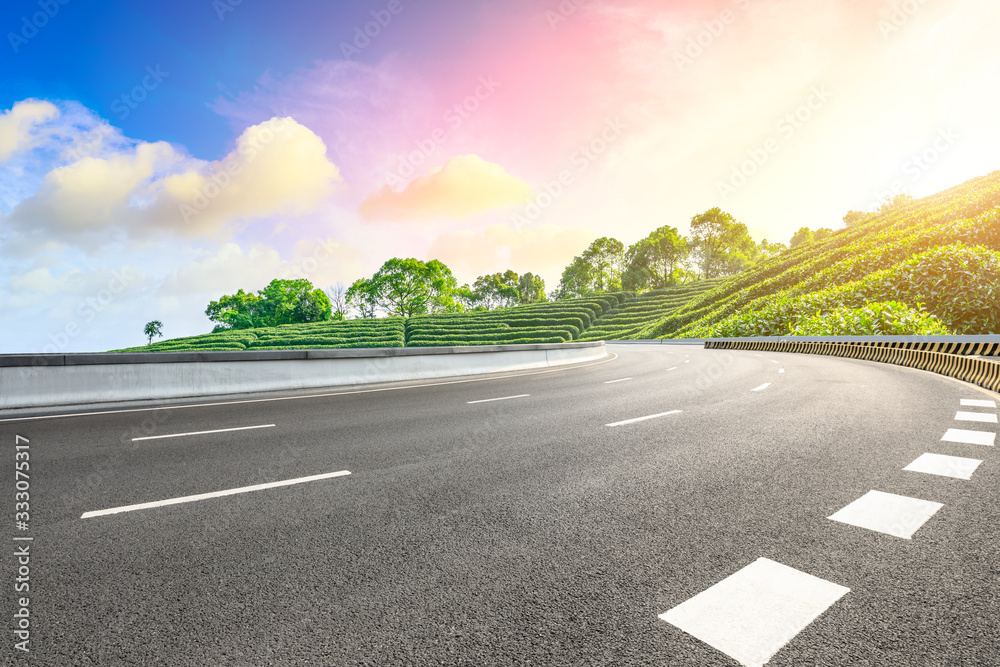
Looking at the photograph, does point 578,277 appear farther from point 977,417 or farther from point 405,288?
point 977,417

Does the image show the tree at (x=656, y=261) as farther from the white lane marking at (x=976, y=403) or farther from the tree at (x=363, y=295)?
the white lane marking at (x=976, y=403)

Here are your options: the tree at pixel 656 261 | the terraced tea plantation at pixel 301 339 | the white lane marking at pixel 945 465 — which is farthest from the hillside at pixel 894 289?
the tree at pixel 656 261

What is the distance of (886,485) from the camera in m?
4.44

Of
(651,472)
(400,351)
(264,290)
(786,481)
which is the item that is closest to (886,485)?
(786,481)

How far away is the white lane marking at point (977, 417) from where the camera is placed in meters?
7.44

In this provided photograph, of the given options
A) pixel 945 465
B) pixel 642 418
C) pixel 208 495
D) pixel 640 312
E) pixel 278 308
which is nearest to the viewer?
pixel 208 495

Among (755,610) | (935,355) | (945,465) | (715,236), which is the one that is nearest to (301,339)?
(935,355)

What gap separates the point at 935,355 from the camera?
1620 centimetres

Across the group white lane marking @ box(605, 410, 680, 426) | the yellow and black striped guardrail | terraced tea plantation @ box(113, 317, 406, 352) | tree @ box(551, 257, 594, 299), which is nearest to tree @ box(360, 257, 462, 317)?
terraced tea plantation @ box(113, 317, 406, 352)

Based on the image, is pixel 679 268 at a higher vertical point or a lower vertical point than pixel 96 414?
higher

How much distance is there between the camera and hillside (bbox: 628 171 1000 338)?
97.6 ft

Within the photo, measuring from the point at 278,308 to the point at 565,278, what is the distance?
223 ft

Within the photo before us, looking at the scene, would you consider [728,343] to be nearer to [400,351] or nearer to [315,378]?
[400,351]

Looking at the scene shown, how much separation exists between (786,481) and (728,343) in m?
38.3
